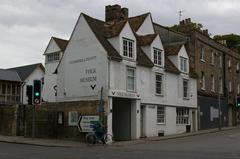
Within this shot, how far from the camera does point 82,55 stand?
109 feet

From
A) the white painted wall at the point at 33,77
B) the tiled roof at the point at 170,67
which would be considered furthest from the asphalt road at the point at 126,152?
the white painted wall at the point at 33,77

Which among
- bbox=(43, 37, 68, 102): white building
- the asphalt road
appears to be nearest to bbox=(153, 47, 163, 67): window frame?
the asphalt road

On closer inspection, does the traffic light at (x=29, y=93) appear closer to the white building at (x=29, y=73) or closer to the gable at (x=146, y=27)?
the gable at (x=146, y=27)

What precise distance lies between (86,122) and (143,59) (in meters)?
7.43

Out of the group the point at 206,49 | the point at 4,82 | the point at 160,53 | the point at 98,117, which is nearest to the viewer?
the point at 98,117

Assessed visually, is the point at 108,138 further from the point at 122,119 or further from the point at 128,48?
the point at 128,48

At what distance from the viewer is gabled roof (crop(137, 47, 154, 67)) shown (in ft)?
111

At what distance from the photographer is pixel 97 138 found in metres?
28.2

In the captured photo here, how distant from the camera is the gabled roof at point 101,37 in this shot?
3123cm

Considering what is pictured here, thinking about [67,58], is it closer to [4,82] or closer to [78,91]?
[78,91]

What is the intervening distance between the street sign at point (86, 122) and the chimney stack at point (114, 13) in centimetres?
1215

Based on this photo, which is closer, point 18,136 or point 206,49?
point 18,136

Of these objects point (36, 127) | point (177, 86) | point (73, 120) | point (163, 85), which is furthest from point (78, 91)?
point (177, 86)

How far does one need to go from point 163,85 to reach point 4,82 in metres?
25.1
